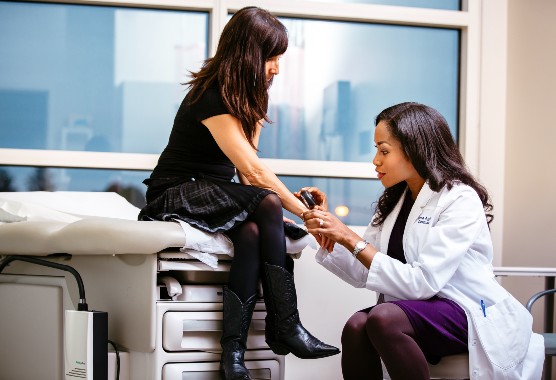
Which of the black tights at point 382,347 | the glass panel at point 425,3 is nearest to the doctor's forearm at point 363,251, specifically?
the black tights at point 382,347

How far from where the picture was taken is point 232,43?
2311 millimetres

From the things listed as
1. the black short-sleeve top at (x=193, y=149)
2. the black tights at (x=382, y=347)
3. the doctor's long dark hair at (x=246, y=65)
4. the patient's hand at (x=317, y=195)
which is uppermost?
the doctor's long dark hair at (x=246, y=65)

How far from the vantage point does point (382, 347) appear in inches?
75.2

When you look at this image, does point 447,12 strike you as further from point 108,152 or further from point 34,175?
point 34,175

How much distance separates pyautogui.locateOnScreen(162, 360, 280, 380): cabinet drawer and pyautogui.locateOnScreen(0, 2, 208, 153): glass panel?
1391mm

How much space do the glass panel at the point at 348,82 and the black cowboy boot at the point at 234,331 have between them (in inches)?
55.8

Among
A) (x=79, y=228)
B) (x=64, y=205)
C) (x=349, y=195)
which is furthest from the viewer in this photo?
(x=349, y=195)

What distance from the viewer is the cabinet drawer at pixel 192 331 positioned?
80.4 inches

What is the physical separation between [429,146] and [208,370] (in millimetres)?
781

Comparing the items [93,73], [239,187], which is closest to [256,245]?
[239,187]

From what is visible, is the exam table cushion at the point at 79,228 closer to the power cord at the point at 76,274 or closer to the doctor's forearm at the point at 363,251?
the power cord at the point at 76,274

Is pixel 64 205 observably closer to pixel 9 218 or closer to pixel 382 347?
pixel 9 218

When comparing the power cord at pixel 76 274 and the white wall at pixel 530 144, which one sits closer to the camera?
the power cord at pixel 76 274

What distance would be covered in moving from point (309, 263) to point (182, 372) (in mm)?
1180
